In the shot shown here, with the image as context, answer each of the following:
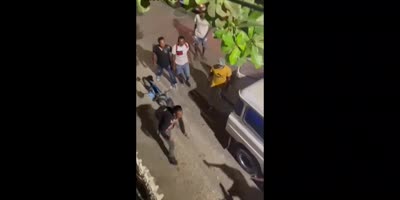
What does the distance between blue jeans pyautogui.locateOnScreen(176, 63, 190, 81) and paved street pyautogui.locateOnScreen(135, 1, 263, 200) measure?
2cm

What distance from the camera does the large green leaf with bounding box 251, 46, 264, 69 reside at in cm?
163

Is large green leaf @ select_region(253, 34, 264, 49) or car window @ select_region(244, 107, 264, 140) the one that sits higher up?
large green leaf @ select_region(253, 34, 264, 49)

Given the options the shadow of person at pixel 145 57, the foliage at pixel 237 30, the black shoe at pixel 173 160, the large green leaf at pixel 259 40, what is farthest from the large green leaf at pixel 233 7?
the black shoe at pixel 173 160

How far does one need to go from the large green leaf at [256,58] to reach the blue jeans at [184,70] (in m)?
0.23

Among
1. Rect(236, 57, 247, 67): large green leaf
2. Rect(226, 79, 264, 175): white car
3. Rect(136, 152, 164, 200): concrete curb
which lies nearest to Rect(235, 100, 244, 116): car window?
Rect(226, 79, 264, 175): white car

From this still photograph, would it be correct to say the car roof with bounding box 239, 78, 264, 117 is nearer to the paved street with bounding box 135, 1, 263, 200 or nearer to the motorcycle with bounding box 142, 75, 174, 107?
the paved street with bounding box 135, 1, 263, 200

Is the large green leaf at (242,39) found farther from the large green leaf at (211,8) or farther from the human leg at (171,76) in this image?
the human leg at (171,76)

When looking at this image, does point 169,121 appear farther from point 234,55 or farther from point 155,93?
point 234,55

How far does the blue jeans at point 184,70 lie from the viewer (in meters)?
1.68

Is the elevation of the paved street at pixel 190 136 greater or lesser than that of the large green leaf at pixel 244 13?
lesser
